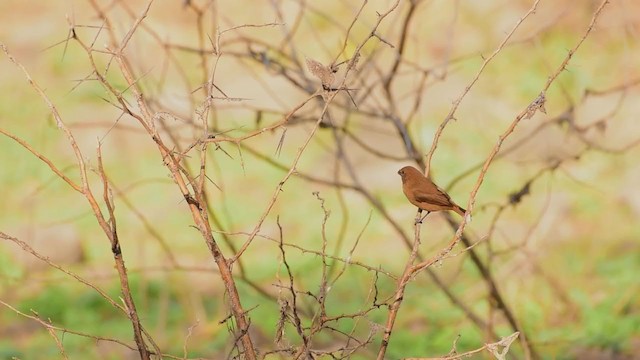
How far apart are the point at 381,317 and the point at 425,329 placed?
0.23m

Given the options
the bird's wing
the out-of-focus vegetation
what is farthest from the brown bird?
the out-of-focus vegetation

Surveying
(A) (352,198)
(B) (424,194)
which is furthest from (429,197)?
(A) (352,198)

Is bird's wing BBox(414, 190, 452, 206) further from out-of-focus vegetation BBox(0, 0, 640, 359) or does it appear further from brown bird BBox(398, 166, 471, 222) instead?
out-of-focus vegetation BBox(0, 0, 640, 359)

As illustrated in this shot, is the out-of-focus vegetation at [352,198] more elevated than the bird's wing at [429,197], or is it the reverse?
the out-of-focus vegetation at [352,198]

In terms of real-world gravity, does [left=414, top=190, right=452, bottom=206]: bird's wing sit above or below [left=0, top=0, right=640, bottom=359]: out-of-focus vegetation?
below

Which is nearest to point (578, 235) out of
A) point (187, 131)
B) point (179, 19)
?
point (187, 131)

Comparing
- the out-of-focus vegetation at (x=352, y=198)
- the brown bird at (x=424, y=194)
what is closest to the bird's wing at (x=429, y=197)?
the brown bird at (x=424, y=194)

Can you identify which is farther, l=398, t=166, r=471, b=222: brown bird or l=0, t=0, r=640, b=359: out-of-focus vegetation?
l=0, t=0, r=640, b=359: out-of-focus vegetation

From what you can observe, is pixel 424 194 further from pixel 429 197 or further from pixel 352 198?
pixel 352 198

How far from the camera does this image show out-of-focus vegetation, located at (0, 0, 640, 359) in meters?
4.33

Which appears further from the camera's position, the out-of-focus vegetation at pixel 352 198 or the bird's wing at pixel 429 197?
the out-of-focus vegetation at pixel 352 198

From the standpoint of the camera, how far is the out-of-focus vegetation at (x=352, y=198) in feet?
14.2

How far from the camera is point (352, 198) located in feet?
25.1

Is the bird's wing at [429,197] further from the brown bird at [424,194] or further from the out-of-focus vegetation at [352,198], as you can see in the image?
the out-of-focus vegetation at [352,198]
